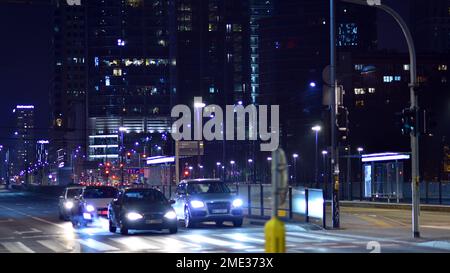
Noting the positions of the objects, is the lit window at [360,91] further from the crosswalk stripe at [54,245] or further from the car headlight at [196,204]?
the crosswalk stripe at [54,245]

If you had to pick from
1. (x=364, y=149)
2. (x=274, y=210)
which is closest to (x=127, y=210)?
(x=274, y=210)

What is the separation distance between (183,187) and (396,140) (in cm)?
9491

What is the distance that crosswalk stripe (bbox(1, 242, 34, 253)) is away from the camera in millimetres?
19641

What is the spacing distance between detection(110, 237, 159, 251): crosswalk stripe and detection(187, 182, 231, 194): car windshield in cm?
637

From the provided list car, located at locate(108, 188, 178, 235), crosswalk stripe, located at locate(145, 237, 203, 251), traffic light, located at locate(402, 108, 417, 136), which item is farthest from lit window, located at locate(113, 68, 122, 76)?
traffic light, located at locate(402, 108, 417, 136)

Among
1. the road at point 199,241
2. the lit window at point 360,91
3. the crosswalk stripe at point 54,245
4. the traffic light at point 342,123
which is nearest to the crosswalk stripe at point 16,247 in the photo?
the road at point 199,241

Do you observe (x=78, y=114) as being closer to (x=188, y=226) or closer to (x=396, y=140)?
(x=396, y=140)

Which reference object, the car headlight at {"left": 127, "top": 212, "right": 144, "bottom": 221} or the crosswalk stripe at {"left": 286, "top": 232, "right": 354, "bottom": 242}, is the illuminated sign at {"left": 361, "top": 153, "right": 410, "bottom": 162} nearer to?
the crosswalk stripe at {"left": 286, "top": 232, "right": 354, "bottom": 242}

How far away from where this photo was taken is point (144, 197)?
27.3 metres

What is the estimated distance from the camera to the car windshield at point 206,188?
29.7 m

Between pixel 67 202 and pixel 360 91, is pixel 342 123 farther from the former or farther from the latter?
pixel 360 91

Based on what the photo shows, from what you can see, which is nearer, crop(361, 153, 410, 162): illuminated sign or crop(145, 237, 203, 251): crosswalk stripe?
crop(145, 237, 203, 251): crosswalk stripe

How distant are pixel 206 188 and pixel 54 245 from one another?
31.2 feet

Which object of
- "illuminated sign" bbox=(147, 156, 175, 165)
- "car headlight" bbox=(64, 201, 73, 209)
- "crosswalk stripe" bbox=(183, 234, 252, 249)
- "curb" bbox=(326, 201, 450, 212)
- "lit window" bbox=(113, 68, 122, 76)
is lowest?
"curb" bbox=(326, 201, 450, 212)
